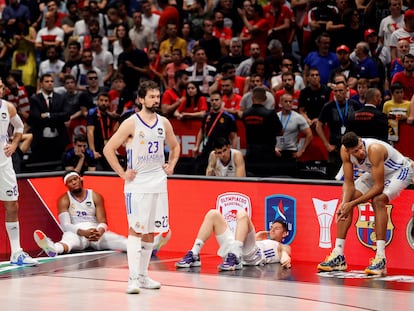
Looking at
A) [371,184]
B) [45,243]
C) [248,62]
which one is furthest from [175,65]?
[371,184]

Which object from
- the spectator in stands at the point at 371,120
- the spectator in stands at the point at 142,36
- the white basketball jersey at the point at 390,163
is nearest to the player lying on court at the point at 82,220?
the spectator in stands at the point at 371,120

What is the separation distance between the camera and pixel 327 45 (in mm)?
17875

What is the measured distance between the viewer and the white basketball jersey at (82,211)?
14.6m

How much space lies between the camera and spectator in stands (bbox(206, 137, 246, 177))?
14.7 metres

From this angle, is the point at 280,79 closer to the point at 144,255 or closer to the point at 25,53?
the point at 25,53

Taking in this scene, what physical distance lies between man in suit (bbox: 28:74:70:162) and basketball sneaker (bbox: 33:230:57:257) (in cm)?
438

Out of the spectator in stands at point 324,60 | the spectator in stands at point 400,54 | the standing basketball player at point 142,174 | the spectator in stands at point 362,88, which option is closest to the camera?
the standing basketball player at point 142,174

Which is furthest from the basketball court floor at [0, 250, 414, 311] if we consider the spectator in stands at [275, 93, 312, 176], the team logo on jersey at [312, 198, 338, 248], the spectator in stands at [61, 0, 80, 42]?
the spectator in stands at [61, 0, 80, 42]

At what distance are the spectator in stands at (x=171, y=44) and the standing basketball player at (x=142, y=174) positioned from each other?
27.6ft

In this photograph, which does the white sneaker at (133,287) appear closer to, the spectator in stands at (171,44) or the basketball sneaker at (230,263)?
the basketball sneaker at (230,263)

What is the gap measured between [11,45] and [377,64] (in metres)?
8.39

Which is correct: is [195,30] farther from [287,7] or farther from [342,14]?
[342,14]

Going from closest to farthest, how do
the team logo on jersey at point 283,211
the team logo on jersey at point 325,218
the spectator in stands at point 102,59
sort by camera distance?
the team logo on jersey at point 325,218 → the team logo on jersey at point 283,211 → the spectator in stands at point 102,59

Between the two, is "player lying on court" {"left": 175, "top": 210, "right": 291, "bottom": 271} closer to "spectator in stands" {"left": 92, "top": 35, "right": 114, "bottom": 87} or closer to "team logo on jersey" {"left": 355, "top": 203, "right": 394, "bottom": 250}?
"team logo on jersey" {"left": 355, "top": 203, "right": 394, "bottom": 250}
